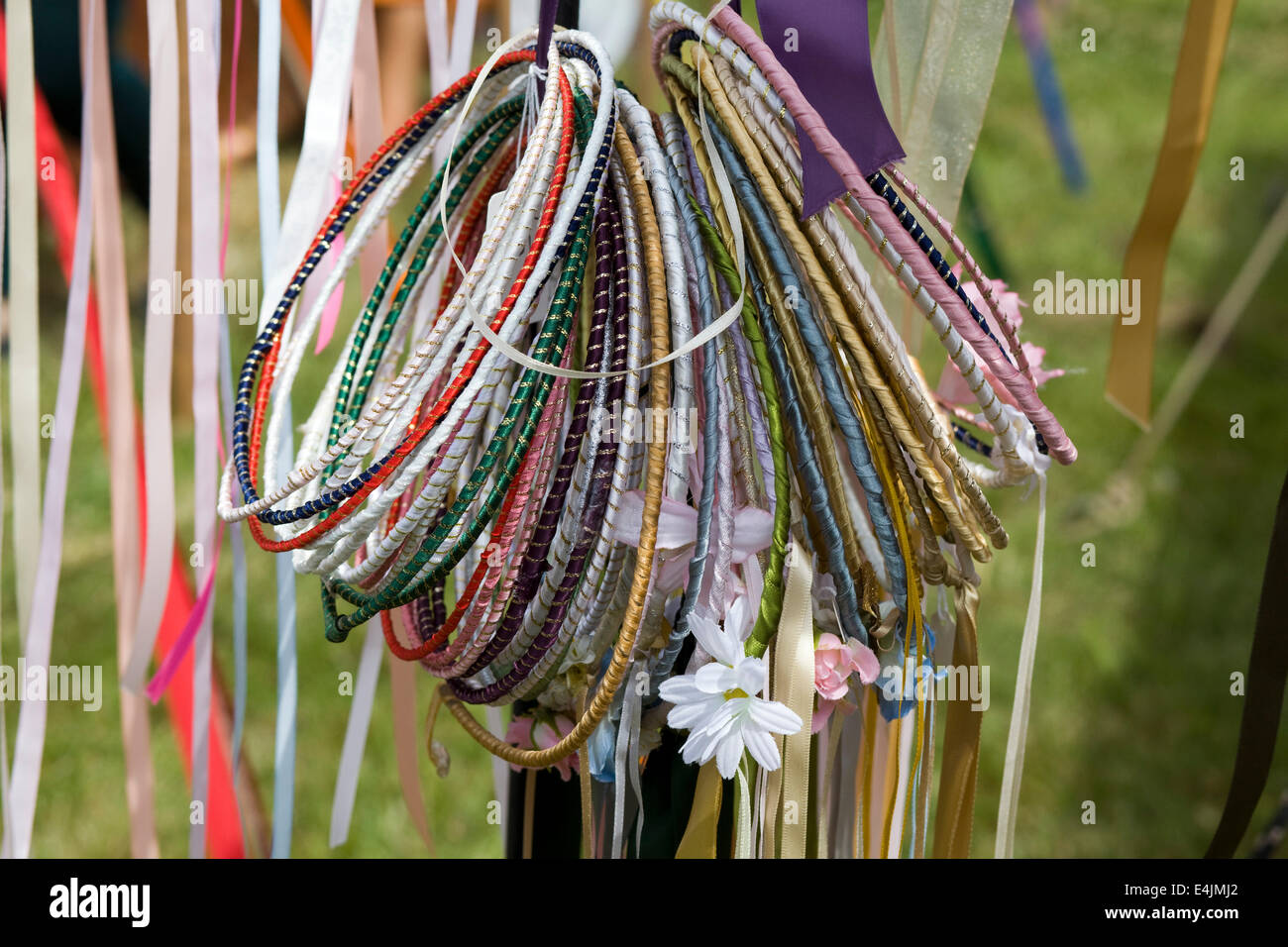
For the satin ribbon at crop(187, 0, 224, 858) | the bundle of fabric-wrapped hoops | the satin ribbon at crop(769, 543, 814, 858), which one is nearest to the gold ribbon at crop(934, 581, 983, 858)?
the bundle of fabric-wrapped hoops

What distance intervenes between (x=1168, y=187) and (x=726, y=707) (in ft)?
1.74

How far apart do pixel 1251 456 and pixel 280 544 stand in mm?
1783

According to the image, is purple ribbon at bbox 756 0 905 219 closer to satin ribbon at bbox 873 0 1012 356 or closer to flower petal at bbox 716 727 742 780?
satin ribbon at bbox 873 0 1012 356

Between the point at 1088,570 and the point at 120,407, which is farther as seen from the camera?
the point at 1088,570

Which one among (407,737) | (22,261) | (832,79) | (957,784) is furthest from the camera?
(407,737)

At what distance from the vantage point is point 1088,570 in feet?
5.92

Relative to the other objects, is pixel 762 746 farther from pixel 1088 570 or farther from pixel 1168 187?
pixel 1088 570

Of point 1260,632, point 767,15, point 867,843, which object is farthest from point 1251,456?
point 767,15

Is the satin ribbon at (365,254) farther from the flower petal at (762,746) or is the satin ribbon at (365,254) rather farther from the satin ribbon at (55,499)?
the flower petal at (762,746)

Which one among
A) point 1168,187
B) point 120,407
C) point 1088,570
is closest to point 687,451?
point 1168,187

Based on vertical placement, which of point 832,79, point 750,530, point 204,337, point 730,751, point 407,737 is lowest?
point 407,737

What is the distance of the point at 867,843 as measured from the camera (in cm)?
83

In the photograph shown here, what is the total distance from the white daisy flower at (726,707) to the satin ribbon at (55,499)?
2.18 ft
